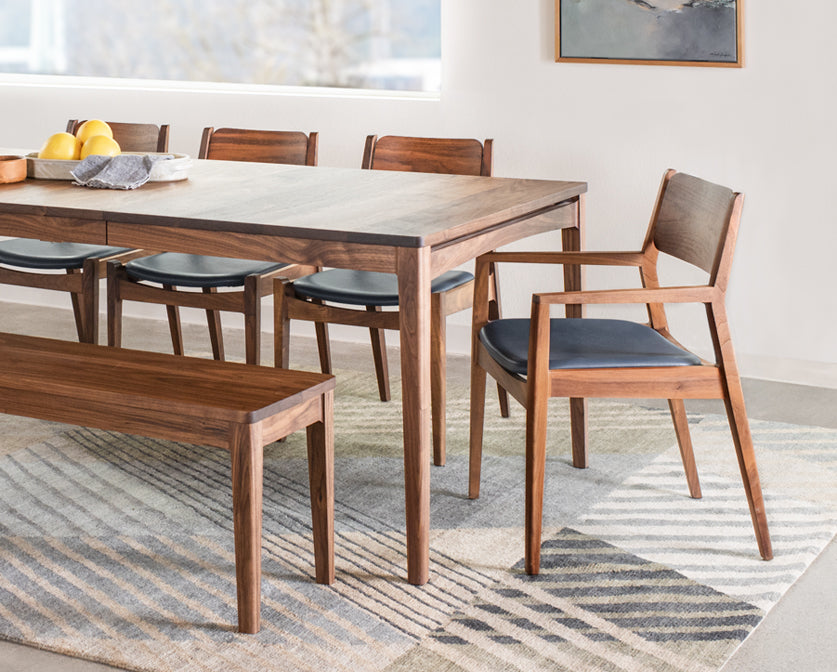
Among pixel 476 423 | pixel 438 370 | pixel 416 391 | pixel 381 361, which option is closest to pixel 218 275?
pixel 381 361

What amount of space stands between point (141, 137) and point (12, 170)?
1040mm

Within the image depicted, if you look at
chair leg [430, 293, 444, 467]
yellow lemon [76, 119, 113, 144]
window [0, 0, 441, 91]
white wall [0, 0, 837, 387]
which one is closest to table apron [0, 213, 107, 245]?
yellow lemon [76, 119, 113, 144]

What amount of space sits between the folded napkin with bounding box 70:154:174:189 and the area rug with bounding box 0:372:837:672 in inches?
29.7

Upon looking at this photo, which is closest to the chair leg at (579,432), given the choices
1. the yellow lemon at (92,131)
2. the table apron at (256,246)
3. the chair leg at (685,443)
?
the chair leg at (685,443)

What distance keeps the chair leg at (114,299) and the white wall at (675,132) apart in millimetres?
1269

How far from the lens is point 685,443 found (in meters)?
2.66

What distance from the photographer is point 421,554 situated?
223cm

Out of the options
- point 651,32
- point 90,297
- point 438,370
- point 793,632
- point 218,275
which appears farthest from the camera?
point 651,32

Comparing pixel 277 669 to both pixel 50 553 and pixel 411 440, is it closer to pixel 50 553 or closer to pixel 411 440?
pixel 411 440

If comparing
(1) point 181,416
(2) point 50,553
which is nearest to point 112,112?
(2) point 50,553

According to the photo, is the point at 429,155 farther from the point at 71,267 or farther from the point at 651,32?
the point at 71,267

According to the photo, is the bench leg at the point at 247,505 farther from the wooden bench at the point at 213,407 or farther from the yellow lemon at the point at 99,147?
the yellow lemon at the point at 99,147

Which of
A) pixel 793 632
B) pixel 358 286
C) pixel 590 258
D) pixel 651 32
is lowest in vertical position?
pixel 793 632

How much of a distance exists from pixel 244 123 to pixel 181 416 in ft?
8.35
